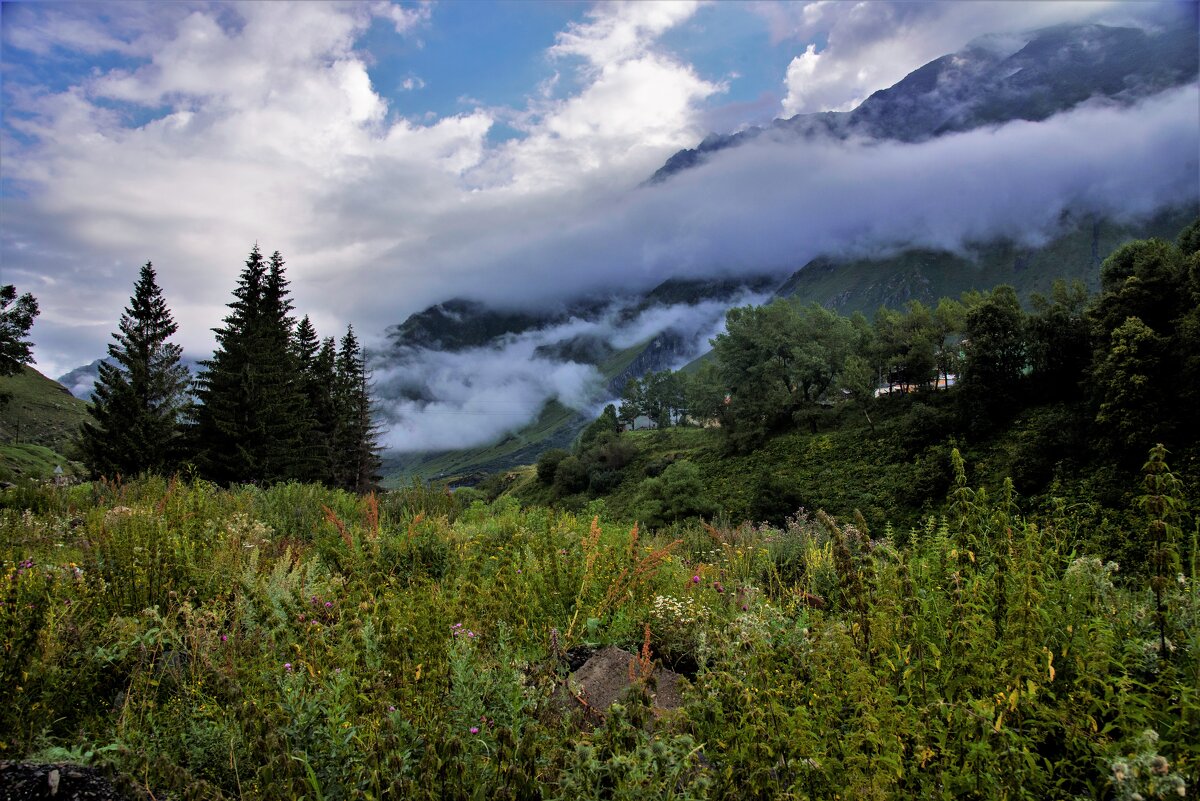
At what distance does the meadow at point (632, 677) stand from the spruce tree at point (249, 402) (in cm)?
3750

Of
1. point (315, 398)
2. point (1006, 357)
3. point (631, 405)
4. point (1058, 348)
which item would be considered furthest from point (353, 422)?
point (631, 405)

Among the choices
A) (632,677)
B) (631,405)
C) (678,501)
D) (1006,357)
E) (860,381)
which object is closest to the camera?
(632,677)

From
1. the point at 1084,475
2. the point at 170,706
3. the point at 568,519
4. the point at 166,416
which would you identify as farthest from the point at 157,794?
the point at 166,416

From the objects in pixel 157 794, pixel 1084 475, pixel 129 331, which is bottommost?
pixel 1084 475

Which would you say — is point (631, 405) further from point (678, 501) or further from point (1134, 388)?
point (1134, 388)

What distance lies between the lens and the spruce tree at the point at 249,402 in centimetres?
3834

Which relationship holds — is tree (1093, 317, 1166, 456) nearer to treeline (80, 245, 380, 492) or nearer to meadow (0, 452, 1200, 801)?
meadow (0, 452, 1200, 801)

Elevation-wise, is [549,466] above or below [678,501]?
above

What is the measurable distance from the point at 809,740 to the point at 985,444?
171 feet

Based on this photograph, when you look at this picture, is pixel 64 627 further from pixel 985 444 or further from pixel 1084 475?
pixel 985 444

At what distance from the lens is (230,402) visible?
3909 cm

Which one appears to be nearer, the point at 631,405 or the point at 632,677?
the point at 632,677

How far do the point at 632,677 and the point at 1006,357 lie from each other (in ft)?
182

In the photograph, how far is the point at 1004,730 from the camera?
2.36m
